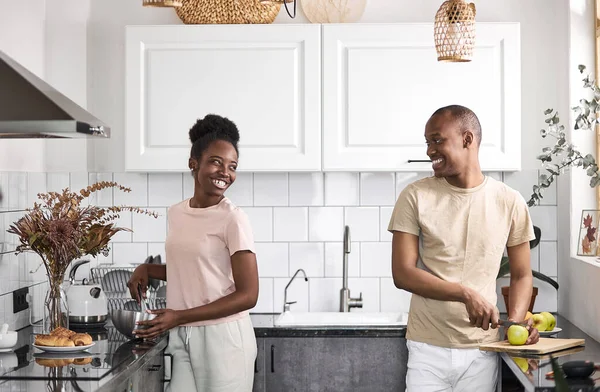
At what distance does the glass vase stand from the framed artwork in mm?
1945

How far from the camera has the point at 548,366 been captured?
2529mm

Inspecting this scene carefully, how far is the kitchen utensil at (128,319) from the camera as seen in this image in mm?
2779

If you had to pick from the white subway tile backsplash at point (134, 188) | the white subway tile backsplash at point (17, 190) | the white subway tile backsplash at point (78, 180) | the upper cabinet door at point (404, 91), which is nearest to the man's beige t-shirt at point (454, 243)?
the upper cabinet door at point (404, 91)

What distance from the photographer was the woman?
2605 millimetres

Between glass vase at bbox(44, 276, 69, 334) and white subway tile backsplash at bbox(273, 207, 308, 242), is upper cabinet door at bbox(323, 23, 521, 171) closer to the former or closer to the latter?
white subway tile backsplash at bbox(273, 207, 308, 242)

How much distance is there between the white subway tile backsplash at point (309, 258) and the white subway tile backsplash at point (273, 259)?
3cm

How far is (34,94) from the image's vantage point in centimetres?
236

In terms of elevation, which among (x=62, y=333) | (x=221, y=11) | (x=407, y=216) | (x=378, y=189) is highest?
(x=221, y=11)

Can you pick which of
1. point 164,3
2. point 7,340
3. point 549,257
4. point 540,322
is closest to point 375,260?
point 549,257

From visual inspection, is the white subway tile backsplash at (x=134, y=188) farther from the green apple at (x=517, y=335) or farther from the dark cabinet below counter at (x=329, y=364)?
the green apple at (x=517, y=335)


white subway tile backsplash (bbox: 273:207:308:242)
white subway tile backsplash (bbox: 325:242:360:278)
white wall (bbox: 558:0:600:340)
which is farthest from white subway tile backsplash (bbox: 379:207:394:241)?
white wall (bbox: 558:0:600:340)

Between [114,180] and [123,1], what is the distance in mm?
828

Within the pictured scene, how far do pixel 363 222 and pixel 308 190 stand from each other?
0.96 ft

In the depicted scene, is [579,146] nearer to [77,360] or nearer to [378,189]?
[378,189]
